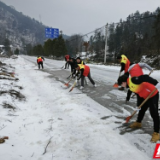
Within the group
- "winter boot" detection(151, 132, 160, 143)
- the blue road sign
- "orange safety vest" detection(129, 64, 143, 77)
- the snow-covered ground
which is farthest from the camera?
the blue road sign

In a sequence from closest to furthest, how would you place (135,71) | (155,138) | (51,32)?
(155,138) < (135,71) < (51,32)

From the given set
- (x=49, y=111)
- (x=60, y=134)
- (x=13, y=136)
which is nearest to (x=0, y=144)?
(x=13, y=136)

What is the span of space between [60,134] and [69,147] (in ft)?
1.78

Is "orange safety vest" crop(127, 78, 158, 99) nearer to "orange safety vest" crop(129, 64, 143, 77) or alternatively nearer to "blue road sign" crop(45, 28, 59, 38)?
"orange safety vest" crop(129, 64, 143, 77)

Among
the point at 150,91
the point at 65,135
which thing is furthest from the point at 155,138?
the point at 65,135

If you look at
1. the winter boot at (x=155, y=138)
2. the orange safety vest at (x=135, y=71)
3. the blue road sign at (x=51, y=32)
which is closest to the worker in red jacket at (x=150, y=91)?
the winter boot at (x=155, y=138)

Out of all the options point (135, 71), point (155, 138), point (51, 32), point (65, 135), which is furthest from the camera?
point (51, 32)

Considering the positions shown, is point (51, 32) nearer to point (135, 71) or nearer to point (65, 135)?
point (135, 71)

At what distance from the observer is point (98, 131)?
11.9ft

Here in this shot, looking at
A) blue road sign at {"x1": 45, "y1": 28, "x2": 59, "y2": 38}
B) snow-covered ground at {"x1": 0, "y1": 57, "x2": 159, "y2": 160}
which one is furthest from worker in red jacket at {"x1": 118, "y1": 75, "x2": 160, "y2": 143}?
blue road sign at {"x1": 45, "y1": 28, "x2": 59, "y2": 38}

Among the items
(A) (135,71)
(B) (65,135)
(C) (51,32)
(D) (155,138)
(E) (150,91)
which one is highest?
(C) (51,32)

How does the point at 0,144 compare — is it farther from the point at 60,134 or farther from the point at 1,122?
the point at 60,134

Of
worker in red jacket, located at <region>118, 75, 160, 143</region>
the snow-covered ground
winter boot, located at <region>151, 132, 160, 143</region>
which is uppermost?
worker in red jacket, located at <region>118, 75, 160, 143</region>

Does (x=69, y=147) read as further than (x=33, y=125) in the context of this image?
No
